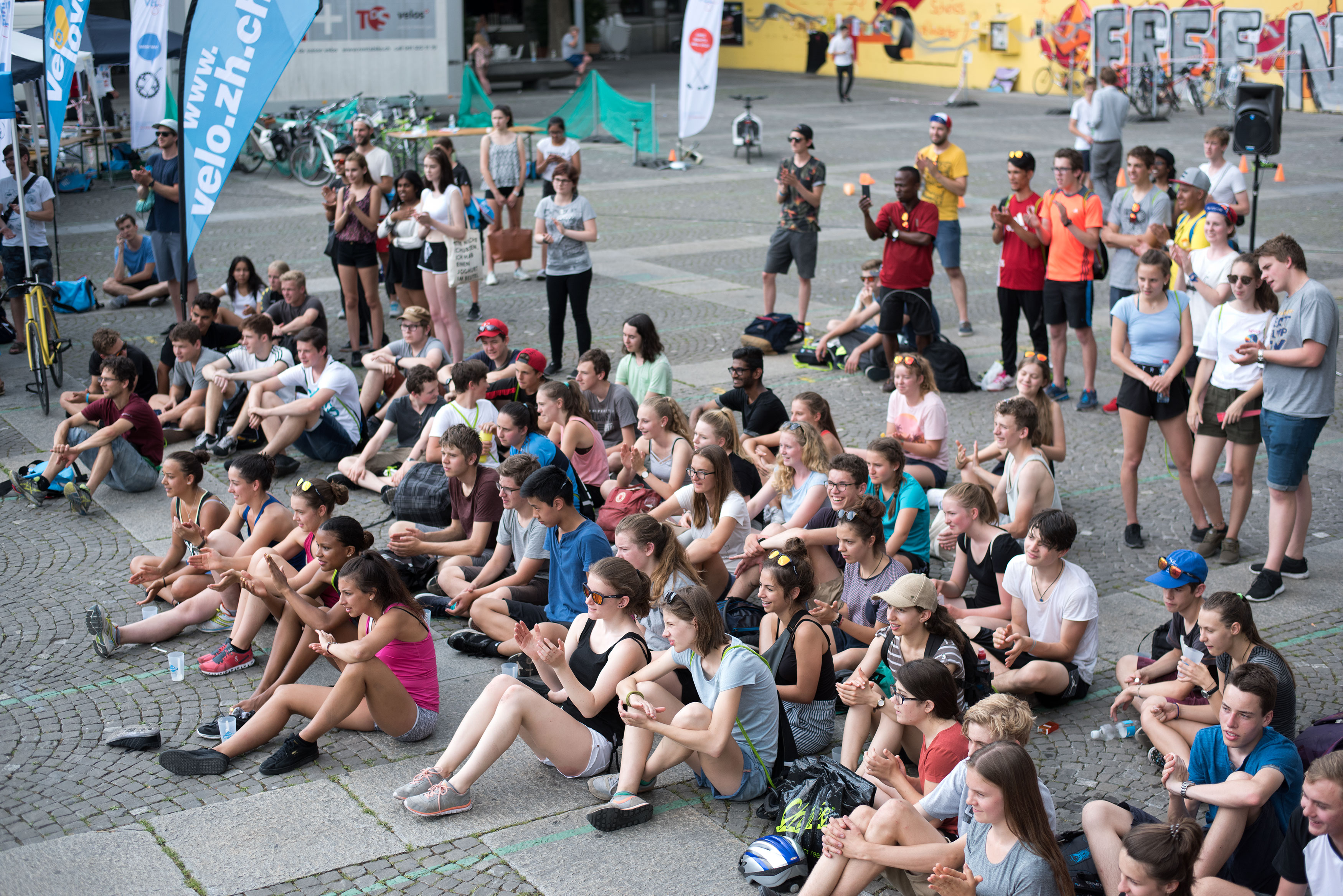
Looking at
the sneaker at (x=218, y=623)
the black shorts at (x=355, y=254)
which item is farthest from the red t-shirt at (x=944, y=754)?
the black shorts at (x=355, y=254)

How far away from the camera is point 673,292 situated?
1484 cm

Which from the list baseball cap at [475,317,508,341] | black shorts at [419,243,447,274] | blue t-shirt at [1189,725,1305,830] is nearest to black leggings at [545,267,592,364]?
black shorts at [419,243,447,274]

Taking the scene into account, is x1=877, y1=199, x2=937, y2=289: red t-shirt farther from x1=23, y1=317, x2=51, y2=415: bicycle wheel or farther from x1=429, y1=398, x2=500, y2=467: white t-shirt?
x1=23, y1=317, x2=51, y2=415: bicycle wheel

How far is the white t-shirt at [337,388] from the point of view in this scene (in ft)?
32.5

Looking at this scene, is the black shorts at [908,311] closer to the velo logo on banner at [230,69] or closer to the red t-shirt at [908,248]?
the red t-shirt at [908,248]

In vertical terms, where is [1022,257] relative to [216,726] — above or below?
above

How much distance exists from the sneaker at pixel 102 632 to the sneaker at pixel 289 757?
5.41ft

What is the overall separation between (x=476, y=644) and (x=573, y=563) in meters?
0.79

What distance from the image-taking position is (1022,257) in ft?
34.9

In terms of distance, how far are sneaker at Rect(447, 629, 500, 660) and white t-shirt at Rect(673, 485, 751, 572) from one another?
1197mm

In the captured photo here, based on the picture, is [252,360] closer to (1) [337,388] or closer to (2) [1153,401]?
(1) [337,388]

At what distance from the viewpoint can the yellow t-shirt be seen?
498 inches

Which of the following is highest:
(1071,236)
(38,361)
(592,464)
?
(1071,236)

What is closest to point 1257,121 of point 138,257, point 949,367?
point 949,367
